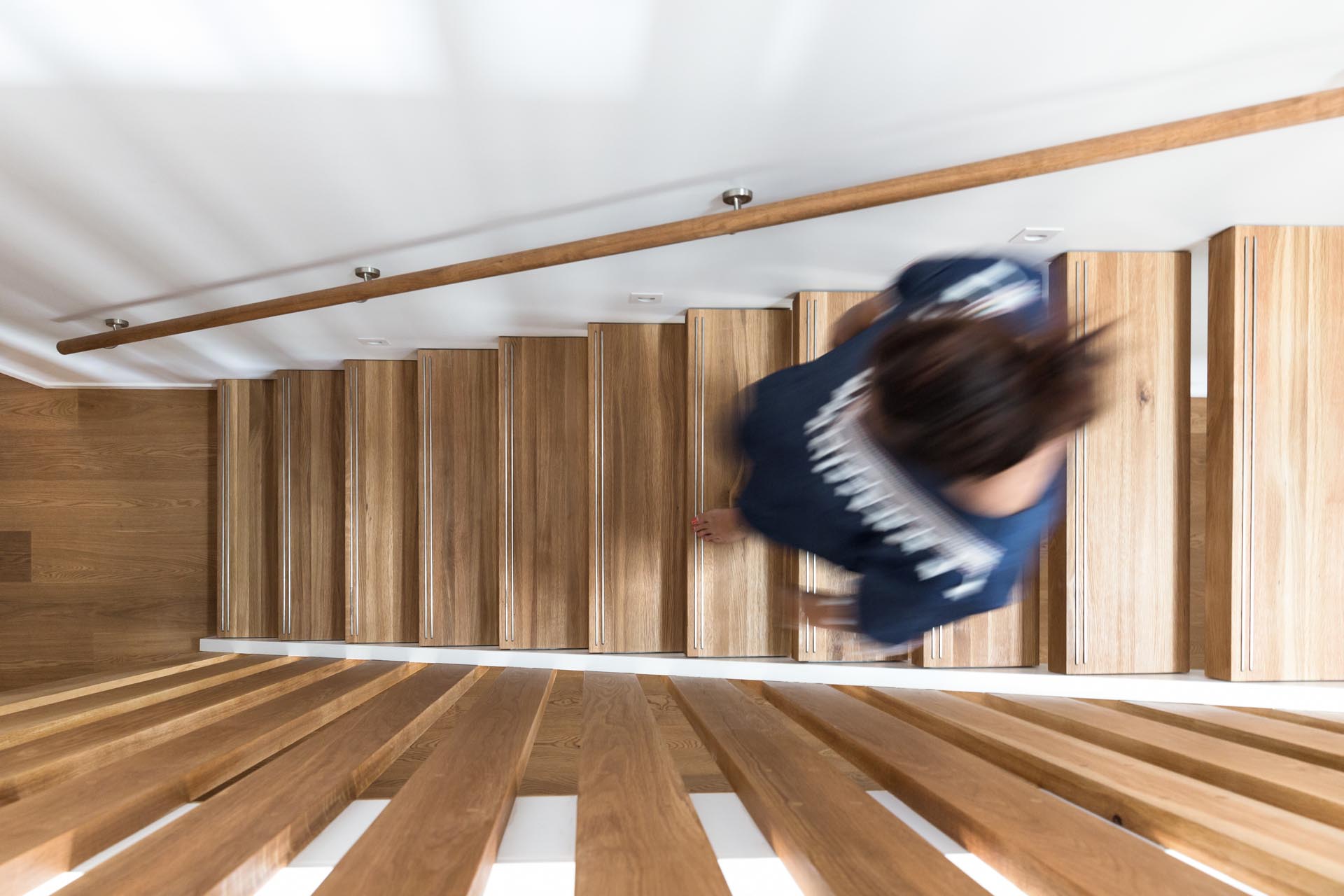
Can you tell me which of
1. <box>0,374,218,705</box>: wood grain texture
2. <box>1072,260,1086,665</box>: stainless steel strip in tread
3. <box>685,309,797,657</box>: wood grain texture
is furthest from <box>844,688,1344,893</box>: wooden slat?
<box>0,374,218,705</box>: wood grain texture

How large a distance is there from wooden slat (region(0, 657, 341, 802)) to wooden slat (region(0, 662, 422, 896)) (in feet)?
0.12

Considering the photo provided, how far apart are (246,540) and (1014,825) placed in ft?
14.9

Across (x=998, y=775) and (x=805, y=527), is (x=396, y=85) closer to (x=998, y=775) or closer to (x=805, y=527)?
(x=805, y=527)

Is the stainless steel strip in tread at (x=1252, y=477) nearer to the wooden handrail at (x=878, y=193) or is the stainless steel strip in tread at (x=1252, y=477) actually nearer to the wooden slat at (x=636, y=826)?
the wooden handrail at (x=878, y=193)

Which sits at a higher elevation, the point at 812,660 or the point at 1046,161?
the point at 1046,161

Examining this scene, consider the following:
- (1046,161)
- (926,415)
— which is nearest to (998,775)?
(926,415)

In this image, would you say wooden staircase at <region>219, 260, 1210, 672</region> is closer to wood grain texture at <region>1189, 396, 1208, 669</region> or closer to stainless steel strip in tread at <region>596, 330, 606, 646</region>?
stainless steel strip in tread at <region>596, 330, 606, 646</region>

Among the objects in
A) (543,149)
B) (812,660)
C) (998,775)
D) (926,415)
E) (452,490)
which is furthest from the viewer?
(452,490)

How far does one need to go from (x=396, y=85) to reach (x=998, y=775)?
1691 millimetres

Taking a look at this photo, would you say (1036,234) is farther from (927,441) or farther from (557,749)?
(557,749)

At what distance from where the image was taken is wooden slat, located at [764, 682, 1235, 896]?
795mm

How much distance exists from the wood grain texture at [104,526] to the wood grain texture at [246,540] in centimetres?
36

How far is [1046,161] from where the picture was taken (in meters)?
1.35

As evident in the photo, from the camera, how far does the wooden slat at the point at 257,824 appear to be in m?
0.79
